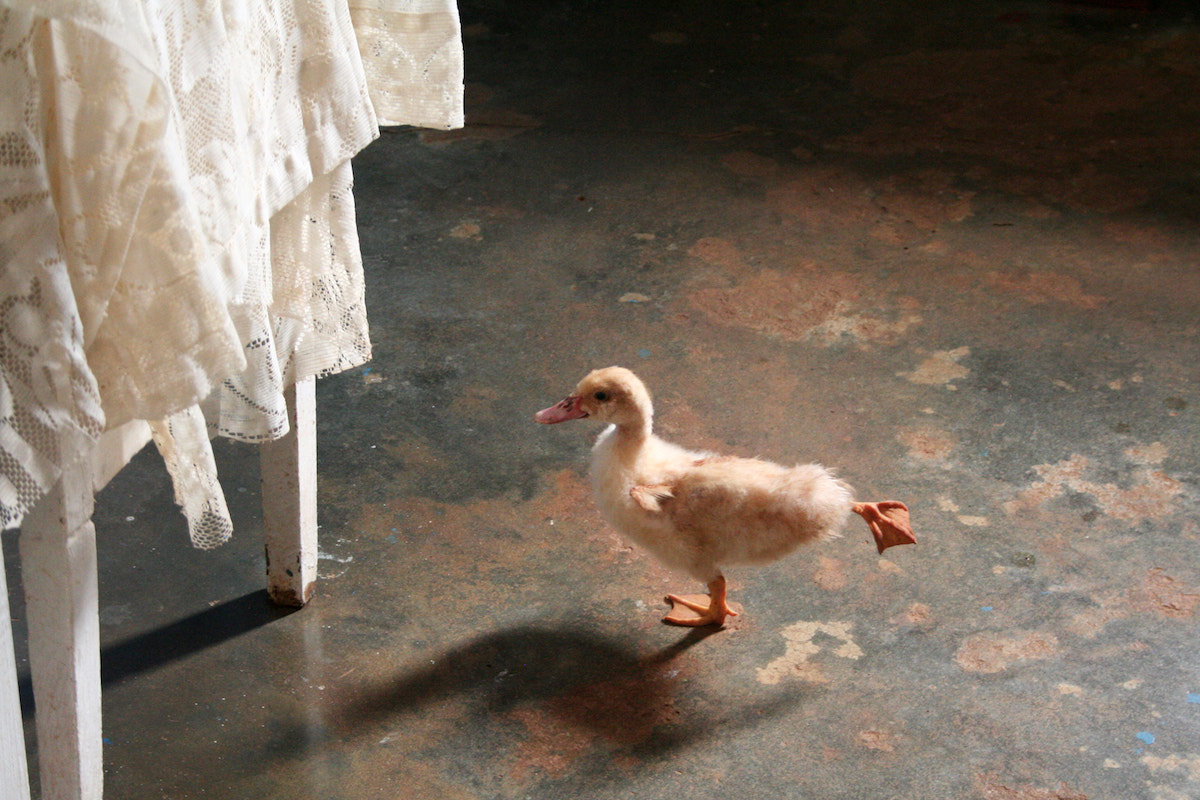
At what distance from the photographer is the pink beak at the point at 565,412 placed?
2262 millimetres

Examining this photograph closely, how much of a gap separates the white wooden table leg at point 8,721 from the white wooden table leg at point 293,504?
788mm

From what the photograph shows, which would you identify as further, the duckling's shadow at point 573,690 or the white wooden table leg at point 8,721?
the duckling's shadow at point 573,690

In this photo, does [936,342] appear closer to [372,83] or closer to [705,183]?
[705,183]

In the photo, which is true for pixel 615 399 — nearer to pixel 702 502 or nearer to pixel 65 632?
pixel 702 502

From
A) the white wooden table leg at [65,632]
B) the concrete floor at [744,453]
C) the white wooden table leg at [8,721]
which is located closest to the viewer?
the white wooden table leg at [8,721]

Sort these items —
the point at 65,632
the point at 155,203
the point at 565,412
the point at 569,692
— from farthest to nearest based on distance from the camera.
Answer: the point at 565,412
the point at 569,692
the point at 65,632
the point at 155,203

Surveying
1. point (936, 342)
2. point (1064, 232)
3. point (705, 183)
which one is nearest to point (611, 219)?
point (705, 183)

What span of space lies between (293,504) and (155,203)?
3.64 ft

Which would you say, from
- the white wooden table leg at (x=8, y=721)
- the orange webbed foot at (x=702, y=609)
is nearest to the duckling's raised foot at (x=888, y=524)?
the orange webbed foot at (x=702, y=609)

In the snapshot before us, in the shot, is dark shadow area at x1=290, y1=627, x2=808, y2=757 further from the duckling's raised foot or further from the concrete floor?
the duckling's raised foot

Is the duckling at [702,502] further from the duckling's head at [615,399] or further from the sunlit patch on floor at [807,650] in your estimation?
the sunlit patch on floor at [807,650]

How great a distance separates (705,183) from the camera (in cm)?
394

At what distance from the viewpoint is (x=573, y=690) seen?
2.16 metres

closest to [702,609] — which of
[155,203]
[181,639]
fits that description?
[181,639]
